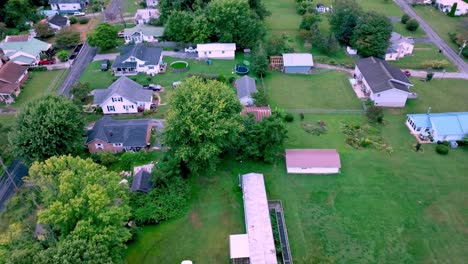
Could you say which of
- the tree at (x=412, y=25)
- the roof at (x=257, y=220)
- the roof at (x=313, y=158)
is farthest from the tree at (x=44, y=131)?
the tree at (x=412, y=25)

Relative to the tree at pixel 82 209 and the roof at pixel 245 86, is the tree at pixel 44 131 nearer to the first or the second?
the tree at pixel 82 209

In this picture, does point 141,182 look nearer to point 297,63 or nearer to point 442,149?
point 297,63

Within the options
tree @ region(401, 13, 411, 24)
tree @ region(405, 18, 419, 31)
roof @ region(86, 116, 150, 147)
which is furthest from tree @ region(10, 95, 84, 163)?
tree @ region(401, 13, 411, 24)

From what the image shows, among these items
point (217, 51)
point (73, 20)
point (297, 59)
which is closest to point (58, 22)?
point (73, 20)

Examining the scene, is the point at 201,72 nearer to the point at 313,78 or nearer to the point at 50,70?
the point at 313,78

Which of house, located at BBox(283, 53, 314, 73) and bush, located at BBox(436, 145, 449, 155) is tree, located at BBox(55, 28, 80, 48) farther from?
bush, located at BBox(436, 145, 449, 155)

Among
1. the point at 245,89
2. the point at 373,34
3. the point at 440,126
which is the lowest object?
the point at 440,126

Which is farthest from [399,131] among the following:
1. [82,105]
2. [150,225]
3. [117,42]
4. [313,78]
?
[117,42]
